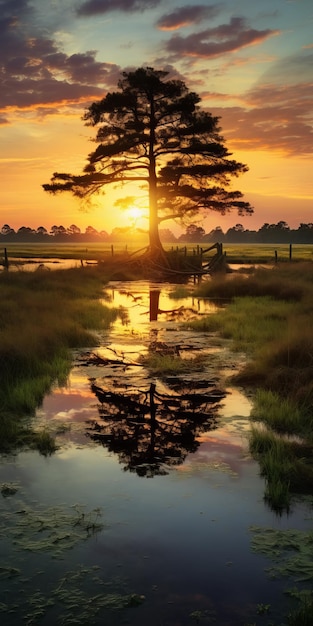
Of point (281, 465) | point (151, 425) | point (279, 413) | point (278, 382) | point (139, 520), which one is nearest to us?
point (139, 520)

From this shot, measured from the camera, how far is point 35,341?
41.0ft

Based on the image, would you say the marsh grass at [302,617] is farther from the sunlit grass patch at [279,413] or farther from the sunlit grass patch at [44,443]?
the sunlit grass patch at [279,413]

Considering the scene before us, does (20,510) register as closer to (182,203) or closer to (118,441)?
(118,441)

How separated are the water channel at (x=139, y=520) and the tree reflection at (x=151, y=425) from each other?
0.03 m

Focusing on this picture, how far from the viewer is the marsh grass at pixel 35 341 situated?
8.98 metres

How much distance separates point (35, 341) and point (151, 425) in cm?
519

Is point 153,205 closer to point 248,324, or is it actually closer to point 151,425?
point 248,324

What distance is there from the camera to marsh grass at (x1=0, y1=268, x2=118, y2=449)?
8.98 metres

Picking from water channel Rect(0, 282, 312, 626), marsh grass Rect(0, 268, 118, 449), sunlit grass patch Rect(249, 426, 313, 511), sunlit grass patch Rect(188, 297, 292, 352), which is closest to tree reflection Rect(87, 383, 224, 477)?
water channel Rect(0, 282, 312, 626)

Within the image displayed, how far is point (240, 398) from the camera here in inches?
377

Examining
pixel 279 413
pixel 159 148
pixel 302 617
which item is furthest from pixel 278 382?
pixel 159 148

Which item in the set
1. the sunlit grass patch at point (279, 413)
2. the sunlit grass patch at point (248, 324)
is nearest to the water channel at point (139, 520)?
the sunlit grass patch at point (279, 413)

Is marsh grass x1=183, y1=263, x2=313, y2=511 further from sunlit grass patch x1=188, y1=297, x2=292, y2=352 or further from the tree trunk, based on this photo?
the tree trunk

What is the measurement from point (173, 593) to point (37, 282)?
24.1 m
